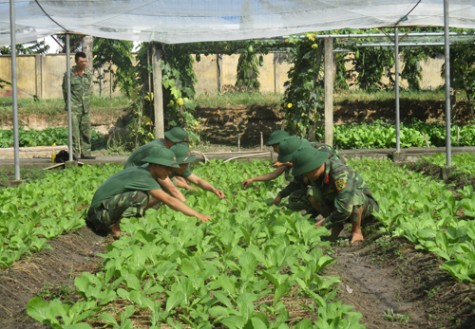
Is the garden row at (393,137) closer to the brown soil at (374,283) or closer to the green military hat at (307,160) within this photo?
the brown soil at (374,283)

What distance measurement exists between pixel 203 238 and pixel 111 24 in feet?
23.9

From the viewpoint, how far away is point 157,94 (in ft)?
51.8

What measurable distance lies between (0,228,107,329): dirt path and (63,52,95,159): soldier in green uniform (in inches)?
280

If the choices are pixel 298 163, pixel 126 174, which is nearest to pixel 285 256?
pixel 298 163

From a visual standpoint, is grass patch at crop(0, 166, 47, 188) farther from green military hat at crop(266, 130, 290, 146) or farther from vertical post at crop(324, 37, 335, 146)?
vertical post at crop(324, 37, 335, 146)

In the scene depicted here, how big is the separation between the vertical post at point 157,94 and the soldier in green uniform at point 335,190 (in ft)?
25.8

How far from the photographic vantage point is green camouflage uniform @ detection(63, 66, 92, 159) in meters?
15.1

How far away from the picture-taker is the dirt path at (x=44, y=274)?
18.1 feet

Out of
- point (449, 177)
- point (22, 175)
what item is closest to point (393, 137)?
point (449, 177)

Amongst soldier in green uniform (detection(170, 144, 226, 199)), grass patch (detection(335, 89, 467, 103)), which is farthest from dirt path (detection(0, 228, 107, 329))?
grass patch (detection(335, 89, 467, 103))

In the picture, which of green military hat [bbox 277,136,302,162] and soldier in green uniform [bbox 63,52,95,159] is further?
soldier in green uniform [bbox 63,52,95,159]

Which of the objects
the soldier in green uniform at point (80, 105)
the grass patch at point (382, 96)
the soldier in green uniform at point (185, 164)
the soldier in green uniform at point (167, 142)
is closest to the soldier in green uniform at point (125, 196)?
the soldier in green uniform at point (185, 164)

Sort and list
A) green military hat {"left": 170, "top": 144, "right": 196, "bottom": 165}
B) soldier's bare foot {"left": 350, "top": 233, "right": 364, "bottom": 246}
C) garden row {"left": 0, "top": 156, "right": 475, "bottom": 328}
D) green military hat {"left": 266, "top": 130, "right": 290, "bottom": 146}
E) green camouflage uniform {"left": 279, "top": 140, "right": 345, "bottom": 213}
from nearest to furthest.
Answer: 1. garden row {"left": 0, "top": 156, "right": 475, "bottom": 328}
2. soldier's bare foot {"left": 350, "top": 233, "right": 364, "bottom": 246}
3. green camouflage uniform {"left": 279, "top": 140, "right": 345, "bottom": 213}
4. green military hat {"left": 170, "top": 144, "right": 196, "bottom": 165}
5. green military hat {"left": 266, "top": 130, "right": 290, "bottom": 146}

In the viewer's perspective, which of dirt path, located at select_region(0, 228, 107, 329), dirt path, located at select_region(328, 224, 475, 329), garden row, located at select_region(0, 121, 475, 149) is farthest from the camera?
garden row, located at select_region(0, 121, 475, 149)
